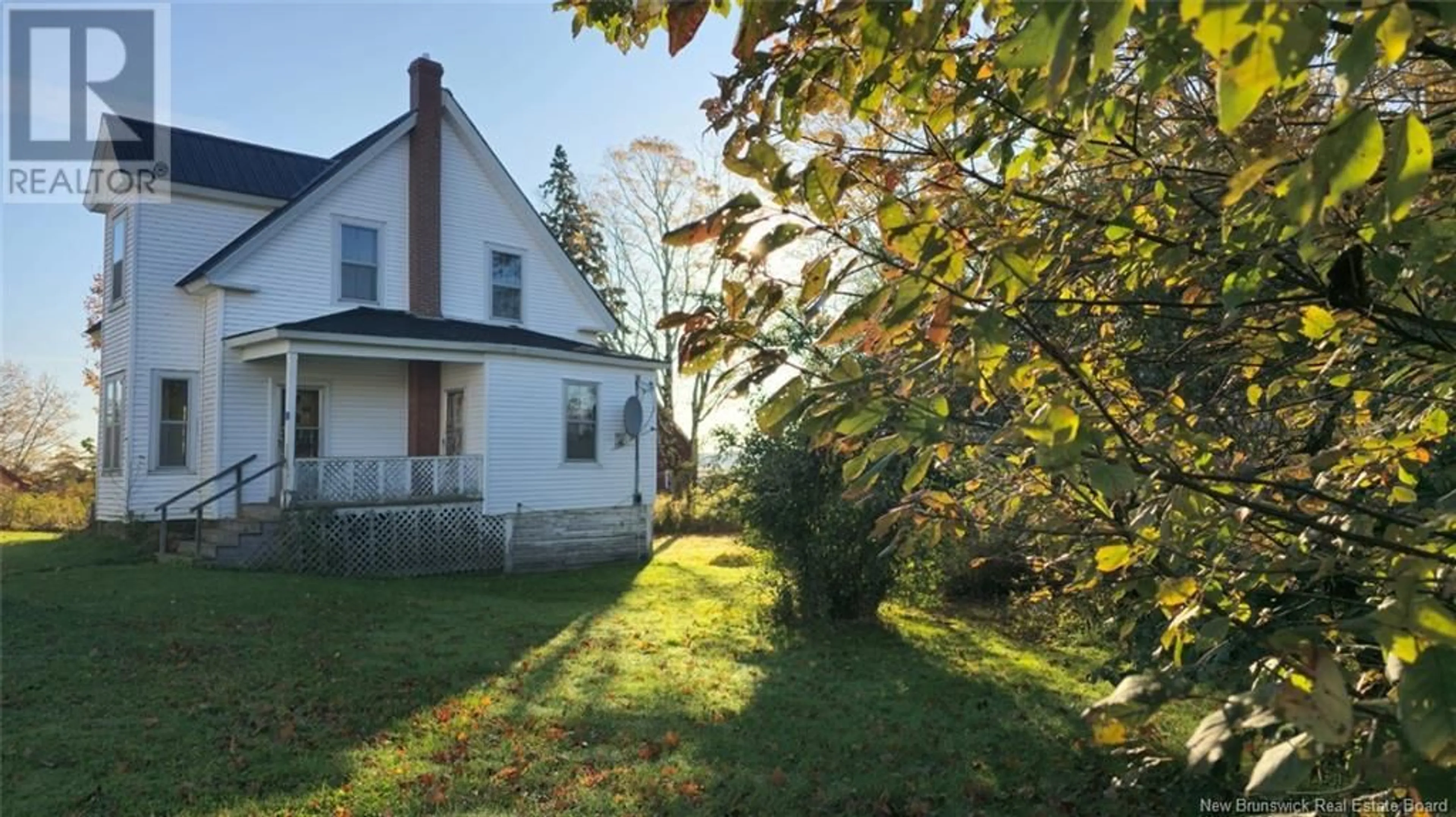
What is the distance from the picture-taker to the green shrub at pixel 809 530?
30.9 feet

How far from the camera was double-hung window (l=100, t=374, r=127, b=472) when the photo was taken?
15781 millimetres

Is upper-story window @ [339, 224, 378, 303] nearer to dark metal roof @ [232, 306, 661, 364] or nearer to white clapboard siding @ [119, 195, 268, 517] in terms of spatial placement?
dark metal roof @ [232, 306, 661, 364]

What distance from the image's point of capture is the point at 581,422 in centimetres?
1752

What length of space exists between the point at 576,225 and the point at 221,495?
26.3 metres

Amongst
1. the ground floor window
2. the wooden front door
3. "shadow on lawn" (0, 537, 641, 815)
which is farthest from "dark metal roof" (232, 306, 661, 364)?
"shadow on lawn" (0, 537, 641, 815)

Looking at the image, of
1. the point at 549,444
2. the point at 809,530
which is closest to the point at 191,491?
the point at 549,444

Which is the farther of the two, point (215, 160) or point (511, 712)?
point (215, 160)

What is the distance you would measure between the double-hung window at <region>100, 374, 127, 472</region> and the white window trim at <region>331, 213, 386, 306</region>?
4013 mm

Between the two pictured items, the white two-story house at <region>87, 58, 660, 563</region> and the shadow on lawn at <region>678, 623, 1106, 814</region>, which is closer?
the shadow on lawn at <region>678, 623, 1106, 814</region>

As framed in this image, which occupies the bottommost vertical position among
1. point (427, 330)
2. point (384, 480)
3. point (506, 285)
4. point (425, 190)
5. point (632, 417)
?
point (384, 480)

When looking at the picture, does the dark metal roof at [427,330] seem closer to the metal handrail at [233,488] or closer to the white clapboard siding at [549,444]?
the white clapboard siding at [549,444]

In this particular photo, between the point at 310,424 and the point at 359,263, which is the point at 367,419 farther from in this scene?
the point at 359,263

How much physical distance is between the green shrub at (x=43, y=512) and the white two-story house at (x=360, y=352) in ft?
16.0

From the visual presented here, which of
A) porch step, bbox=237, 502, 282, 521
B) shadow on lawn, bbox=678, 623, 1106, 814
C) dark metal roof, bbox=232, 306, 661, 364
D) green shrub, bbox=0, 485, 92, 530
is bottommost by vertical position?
shadow on lawn, bbox=678, 623, 1106, 814
